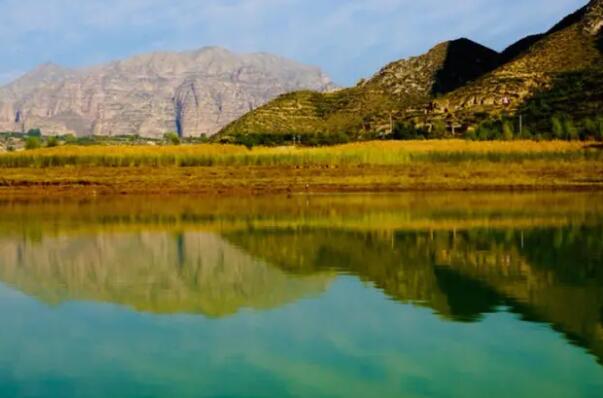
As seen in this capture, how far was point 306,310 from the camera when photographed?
1526 centimetres

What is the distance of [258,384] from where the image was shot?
1052cm

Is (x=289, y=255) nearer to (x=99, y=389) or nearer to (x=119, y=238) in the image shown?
(x=119, y=238)

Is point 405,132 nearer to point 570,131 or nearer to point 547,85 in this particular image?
point 570,131

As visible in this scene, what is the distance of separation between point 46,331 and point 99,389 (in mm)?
3973

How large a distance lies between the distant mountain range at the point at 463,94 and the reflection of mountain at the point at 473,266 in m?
58.7

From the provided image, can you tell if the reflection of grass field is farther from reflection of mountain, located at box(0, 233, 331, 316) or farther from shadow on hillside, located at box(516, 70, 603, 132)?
shadow on hillside, located at box(516, 70, 603, 132)

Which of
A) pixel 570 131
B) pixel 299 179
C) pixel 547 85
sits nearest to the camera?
pixel 299 179

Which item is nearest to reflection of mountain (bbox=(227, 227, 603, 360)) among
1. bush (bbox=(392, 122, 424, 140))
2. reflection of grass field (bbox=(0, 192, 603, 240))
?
reflection of grass field (bbox=(0, 192, 603, 240))

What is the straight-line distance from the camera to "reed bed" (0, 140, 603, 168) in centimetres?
5803

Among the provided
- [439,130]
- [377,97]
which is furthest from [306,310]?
[377,97]

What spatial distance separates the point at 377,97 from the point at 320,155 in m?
65.5

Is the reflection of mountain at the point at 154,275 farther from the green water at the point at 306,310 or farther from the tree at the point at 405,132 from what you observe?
the tree at the point at 405,132

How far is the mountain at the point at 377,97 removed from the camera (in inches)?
4407

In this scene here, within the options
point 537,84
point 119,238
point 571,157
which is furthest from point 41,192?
point 537,84
